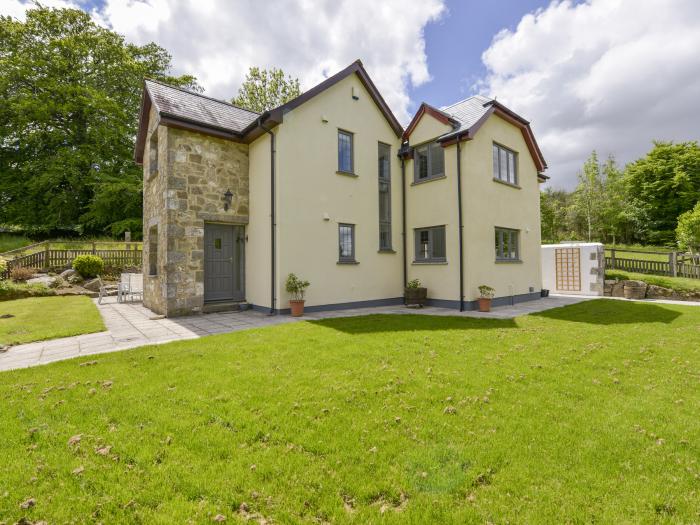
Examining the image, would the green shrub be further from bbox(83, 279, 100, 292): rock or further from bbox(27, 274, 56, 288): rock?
bbox(83, 279, 100, 292): rock

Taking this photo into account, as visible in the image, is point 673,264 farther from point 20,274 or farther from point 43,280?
point 20,274

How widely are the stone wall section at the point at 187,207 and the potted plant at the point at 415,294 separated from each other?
21.0 ft

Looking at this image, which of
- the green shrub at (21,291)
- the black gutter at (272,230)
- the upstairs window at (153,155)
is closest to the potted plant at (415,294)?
the black gutter at (272,230)

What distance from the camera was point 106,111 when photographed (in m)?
27.6

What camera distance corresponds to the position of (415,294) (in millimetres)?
12391

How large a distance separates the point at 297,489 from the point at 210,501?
0.61 m

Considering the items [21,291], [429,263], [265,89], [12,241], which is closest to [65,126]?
[12,241]

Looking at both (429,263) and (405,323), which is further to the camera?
(429,263)

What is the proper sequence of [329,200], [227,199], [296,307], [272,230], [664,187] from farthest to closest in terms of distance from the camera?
[664,187] → [329,200] → [227,199] → [272,230] → [296,307]

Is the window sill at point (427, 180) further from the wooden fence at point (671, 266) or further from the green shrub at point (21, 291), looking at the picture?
the green shrub at point (21, 291)

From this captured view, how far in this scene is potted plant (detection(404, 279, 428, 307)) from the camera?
1239 cm

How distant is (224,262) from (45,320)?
4826 millimetres

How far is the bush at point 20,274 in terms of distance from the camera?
15094 mm

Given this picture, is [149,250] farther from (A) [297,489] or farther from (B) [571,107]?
(B) [571,107]
